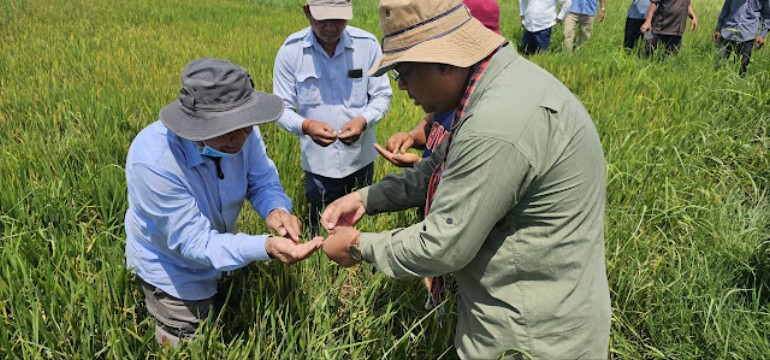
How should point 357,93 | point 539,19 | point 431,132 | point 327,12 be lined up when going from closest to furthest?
point 431,132 → point 327,12 → point 357,93 → point 539,19

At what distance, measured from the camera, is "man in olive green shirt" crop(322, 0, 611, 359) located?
44.0 inches

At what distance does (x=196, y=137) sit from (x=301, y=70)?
1267mm

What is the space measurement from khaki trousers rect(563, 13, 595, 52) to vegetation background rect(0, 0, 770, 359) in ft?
6.56

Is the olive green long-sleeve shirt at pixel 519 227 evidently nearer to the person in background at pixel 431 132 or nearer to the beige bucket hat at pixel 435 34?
the beige bucket hat at pixel 435 34

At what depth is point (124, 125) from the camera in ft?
11.0

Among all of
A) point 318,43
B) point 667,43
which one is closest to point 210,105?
point 318,43

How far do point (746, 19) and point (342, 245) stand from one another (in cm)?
525

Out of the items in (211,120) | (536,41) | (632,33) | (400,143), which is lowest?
(536,41)

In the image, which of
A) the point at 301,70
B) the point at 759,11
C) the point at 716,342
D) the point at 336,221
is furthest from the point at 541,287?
the point at 759,11

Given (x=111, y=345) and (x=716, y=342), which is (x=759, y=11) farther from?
(x=111, y=345)

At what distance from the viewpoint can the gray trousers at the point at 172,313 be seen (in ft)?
5.77

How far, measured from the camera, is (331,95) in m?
2.65

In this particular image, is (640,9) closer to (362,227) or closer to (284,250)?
(362,227)

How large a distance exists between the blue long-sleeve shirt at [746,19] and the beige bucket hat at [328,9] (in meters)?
4.38
